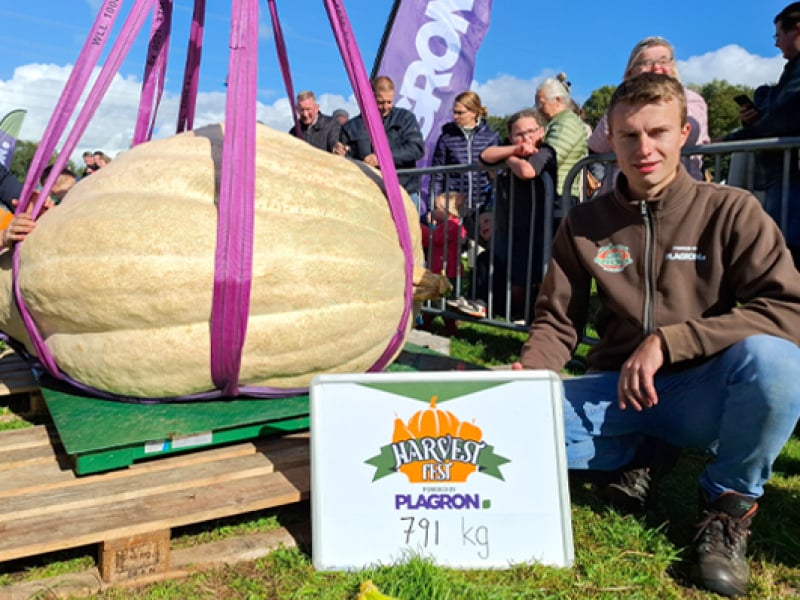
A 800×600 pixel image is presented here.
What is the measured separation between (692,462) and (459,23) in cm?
751

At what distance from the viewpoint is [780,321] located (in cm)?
197

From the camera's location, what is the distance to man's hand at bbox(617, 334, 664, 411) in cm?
196

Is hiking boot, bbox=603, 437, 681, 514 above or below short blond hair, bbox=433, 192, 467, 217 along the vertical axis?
below

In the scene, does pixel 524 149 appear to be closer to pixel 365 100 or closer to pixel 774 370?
pixel 365 100

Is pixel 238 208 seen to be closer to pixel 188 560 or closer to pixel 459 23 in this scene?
pixel 188 560

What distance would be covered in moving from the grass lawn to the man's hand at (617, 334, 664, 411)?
1.60 feet

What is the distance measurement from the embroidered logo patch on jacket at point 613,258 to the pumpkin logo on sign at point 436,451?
0.76 m

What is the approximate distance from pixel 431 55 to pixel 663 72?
18.5ft

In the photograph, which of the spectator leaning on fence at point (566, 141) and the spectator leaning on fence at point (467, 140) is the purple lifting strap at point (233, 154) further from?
the spectator leaning on fence at point (467, 140)

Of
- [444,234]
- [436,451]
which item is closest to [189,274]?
[436,451]

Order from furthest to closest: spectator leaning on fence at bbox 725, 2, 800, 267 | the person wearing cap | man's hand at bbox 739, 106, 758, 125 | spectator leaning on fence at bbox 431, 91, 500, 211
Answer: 1. the person wearing cap
2. spectator leaning on fence at bbox 431, 91, 500, 211
3. man's hand at bbox 739, 106, 758, 125
4. spectator leaning on fence at bbox 725, 2, 800, 267

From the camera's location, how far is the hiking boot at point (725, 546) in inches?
74.5

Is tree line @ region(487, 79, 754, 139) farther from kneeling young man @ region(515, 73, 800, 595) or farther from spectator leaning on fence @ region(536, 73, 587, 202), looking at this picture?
kneeling young man @ region(515, 73, 800, 595)

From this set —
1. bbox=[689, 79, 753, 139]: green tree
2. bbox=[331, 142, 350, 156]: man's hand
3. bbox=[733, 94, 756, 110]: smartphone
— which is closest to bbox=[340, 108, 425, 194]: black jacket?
bbox=[331, 142, 350, 156]: man's hand
